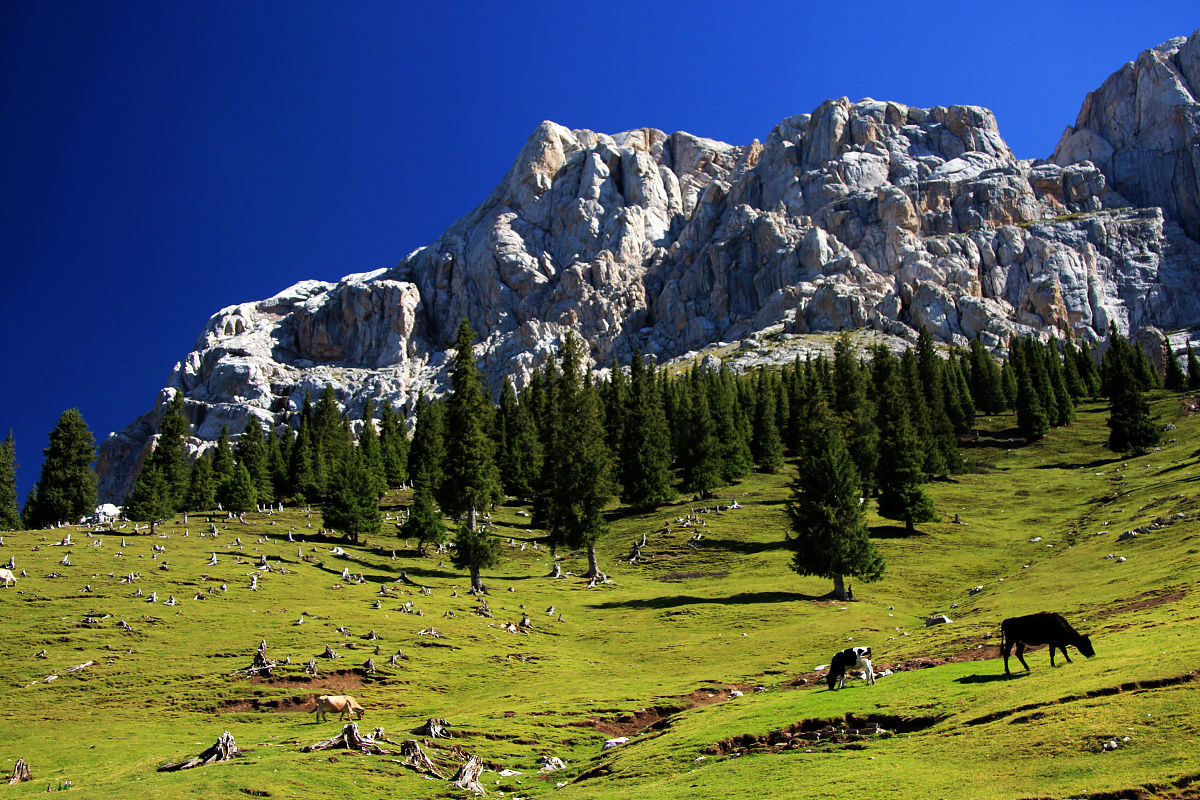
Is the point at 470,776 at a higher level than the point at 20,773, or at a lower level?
lower

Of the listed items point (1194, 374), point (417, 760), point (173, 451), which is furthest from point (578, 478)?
point (1194, 374)

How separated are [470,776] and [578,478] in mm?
47051

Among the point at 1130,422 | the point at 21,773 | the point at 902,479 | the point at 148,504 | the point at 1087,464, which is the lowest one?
the point at 21,773

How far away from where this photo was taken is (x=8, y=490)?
291 ft

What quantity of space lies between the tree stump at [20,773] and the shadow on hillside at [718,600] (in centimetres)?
3787

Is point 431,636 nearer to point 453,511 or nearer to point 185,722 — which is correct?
point 185,722

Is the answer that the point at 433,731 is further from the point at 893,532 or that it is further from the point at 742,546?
the point at 893,532

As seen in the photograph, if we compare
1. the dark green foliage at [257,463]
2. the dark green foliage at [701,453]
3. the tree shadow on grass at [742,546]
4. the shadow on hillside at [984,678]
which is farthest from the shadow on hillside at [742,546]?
the dark green foliage at [257,463]

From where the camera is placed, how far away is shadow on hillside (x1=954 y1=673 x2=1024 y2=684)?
20.0 meters

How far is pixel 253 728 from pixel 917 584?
4706cm

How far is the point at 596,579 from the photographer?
62938 millimetres

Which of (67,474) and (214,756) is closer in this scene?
(214,756)

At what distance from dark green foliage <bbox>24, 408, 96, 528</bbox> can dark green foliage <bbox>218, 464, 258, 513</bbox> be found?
1583 centimetres

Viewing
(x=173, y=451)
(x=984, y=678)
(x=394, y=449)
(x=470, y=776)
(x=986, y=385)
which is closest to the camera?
(x=470, y=776)
